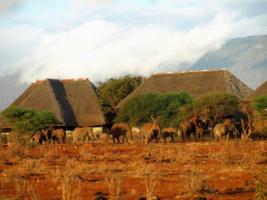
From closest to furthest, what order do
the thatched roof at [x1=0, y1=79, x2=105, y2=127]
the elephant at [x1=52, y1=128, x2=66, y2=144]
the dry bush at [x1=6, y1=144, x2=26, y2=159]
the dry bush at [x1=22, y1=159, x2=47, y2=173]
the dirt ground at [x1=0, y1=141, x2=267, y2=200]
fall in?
the dirt ground at [x1=0, y1=141, x2=267, y2=200] → the dry bush at [x1=22, y1=159, x2=47, y2=173] → the dry bush at [x1=6, y1=144, x2=26, y2=159] → the elephant at [x1=52, y1=128, x2=66, y2=144] → the thatched roof at [x1=0, y1=79, x2=105, y2=127]

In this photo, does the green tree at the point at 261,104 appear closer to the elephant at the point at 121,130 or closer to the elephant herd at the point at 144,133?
the elephant herd at the point at 144,133

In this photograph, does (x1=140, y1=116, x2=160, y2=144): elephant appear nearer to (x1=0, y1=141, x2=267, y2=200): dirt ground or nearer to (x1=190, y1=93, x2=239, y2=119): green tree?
(x1=190, y1=93, x2=239, y2=119): green tree

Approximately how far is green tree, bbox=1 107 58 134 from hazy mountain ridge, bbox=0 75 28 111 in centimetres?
12872

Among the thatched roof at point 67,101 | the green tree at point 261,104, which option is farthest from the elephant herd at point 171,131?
the thatched roof at point 67,101

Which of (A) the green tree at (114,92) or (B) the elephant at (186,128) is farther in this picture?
(A) the green tree at (114,92)

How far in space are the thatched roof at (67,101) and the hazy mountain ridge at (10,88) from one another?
115 m

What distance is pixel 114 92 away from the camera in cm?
5169

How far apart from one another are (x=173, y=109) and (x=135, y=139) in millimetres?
4779

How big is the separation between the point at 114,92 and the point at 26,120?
680 inches

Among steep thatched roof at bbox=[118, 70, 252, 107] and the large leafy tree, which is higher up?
steep thatched roof at bbox=[118, 70, 252, 107]

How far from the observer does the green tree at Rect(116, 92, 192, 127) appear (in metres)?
35.8

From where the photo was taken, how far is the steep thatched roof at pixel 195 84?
148ft

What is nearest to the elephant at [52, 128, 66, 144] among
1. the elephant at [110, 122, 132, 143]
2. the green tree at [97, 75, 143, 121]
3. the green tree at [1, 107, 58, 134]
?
the green tree at [1, 107, 58, 134]

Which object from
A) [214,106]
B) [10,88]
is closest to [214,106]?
[214,106]
